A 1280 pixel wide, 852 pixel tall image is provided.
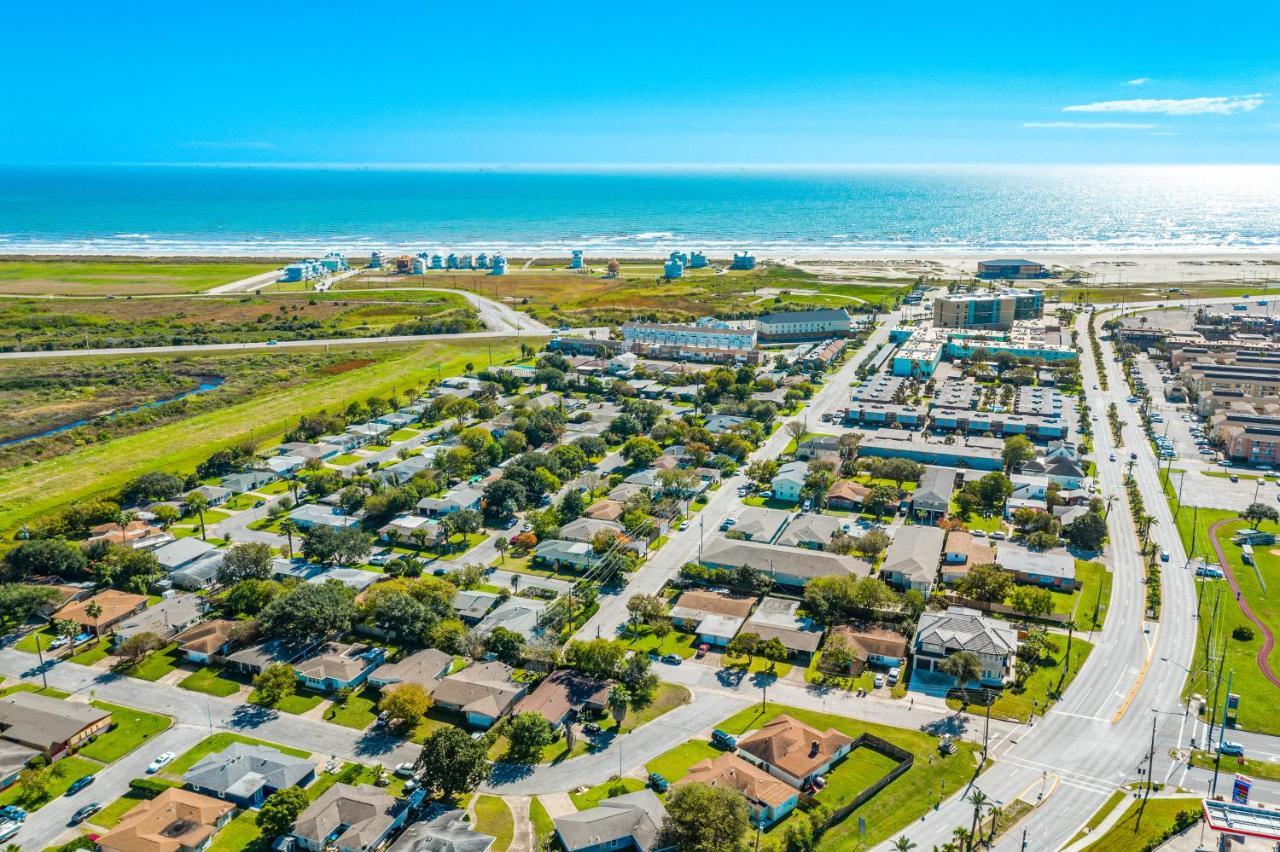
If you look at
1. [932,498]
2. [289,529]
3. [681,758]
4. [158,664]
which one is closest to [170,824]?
[158,664]

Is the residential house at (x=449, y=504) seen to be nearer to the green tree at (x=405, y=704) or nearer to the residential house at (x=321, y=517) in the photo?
the residential house at (x=321, y=517)

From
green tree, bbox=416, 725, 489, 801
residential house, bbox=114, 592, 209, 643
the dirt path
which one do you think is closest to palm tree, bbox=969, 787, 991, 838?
green tree, bbox=416, 725, 489, 801

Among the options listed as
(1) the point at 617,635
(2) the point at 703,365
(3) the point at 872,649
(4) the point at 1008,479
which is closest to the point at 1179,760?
(3) the point at 872,649

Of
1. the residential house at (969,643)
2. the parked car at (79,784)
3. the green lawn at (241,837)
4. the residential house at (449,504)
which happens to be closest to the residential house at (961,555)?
the residential house at (969,643)

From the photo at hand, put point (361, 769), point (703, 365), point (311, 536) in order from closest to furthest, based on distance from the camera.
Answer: point (361, 769) → point (311, 536) → point (703, 365)

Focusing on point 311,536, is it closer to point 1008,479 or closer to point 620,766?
point 620,766

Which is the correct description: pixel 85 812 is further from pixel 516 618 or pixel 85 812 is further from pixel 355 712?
pixel 516 618
